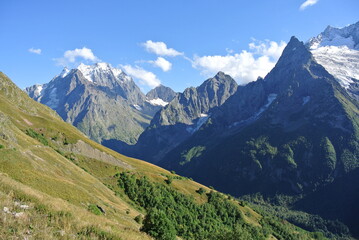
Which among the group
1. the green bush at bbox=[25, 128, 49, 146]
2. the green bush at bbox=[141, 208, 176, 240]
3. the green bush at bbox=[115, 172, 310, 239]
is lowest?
the green bush at bbox=[115, 172, 310, 239]

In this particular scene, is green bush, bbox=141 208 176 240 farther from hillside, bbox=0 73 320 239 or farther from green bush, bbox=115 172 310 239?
green bush, bbox=115 172 310 239

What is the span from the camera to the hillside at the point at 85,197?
15273mm

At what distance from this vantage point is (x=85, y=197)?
45.2 metres

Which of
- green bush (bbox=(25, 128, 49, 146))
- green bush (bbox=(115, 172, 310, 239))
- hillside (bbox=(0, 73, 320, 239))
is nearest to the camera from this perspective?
hillside (bbox=(0, 73, 320, 239))

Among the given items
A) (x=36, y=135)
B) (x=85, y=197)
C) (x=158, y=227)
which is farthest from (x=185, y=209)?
(x=158, y=227)

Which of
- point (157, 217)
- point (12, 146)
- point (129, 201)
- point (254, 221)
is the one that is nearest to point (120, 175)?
point (129, 201)

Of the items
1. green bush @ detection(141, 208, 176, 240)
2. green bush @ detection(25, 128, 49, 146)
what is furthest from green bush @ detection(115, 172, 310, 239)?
green bush @ detection(141, 208, 176, 240)

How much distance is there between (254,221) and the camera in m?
131

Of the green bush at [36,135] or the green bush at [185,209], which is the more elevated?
the green bush at [36,135]

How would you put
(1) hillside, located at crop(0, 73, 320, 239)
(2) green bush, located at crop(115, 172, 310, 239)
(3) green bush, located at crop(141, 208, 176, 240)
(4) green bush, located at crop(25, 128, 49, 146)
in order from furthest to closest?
(4) green bush, located at crop(25, 128, 49, 146) → (2) green bush, located at crop(115, 172, 310, 239) → (3) green bush, located at crop(141, 208, 176, 240) → (1) hillside, located at crop(0, 73, 320, 239)

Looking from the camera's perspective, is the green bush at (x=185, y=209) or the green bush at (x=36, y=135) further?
the green bush at (x=36, y=135)

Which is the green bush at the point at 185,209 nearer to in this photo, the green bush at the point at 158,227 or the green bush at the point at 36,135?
the green bush at the point at 36,135

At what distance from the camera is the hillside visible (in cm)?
1527

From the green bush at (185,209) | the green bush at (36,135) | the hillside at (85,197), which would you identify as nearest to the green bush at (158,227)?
the hillside at (85,197)
